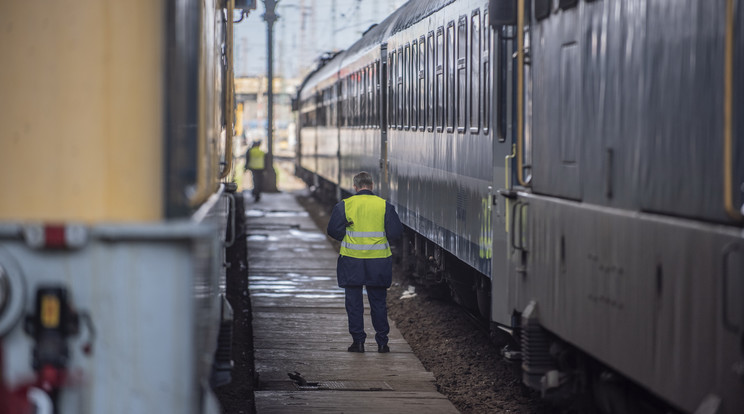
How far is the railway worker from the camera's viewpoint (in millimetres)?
11039

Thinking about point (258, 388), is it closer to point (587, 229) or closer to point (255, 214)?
point (587, 229)

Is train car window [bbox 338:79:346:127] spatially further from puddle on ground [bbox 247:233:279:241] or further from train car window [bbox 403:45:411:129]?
train car window [bbox 403:45:411:129]

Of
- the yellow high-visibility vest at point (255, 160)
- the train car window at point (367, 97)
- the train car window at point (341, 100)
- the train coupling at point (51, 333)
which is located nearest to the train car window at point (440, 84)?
the train car window at point (367, 97)

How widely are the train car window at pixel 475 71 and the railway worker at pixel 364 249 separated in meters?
1.09

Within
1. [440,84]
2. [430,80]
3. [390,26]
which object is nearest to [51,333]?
[440,84]

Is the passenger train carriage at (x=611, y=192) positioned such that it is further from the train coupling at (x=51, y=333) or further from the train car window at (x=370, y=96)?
the train car window at (x=370, y=96)

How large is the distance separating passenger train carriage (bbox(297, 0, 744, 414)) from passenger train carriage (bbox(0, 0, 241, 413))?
71.9 inches

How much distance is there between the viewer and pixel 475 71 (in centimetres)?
1088

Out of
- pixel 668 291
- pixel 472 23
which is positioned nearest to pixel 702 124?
pixel 668 291

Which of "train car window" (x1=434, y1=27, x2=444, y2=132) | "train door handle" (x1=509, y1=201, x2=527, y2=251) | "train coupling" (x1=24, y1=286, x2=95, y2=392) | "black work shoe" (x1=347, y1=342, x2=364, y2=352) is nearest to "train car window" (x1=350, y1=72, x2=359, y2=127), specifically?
"train car window" (x1=434, y1=27, x2=444, y2=132)

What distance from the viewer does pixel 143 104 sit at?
4180 millimetres

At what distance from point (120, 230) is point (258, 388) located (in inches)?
235

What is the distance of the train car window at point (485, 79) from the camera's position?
1018cm

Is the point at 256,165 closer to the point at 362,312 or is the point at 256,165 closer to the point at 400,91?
the point at 400,91
